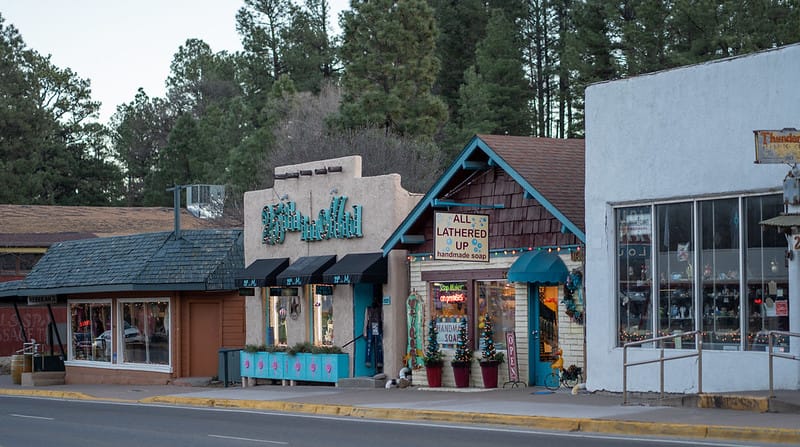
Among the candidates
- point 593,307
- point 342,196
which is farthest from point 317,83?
point 593,307

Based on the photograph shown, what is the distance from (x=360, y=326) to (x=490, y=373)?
4.71 meters

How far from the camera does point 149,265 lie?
114ft

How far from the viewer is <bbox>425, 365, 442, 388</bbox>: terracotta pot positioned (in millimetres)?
27148

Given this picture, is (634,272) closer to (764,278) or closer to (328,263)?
(764,278)

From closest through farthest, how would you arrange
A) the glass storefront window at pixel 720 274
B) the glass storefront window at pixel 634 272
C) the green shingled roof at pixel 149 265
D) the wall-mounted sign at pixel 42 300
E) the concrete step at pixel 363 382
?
the glass storefront window at pixel 720 274
the glass storefront window at pixel 634 272
the concrete step at pixel 363 382
the green shingled roof at pixel 149 265
the wall-mounted sign at pixel 42 300

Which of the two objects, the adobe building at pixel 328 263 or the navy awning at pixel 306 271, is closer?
the adobe building at pixel 328 263

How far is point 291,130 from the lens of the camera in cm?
6072

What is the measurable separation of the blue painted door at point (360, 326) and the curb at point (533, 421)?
404 cm

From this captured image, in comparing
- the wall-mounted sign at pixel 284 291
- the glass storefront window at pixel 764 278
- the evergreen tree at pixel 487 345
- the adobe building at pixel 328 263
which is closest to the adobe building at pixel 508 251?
the evergreen tree at pixel 487 345

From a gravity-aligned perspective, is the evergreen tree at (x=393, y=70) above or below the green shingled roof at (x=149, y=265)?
above

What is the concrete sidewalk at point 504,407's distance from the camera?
53.3ft

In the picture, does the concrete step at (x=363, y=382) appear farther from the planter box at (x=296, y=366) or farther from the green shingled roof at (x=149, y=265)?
the green shingled roof at (x=149, y=265)

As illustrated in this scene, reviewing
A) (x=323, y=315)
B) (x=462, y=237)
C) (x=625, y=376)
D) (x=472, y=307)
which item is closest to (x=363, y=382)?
(x=323, y=315)

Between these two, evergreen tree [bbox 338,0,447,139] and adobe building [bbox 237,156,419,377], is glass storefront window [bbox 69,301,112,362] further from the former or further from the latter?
evergreen tree [bbox 338,0,447,139]
